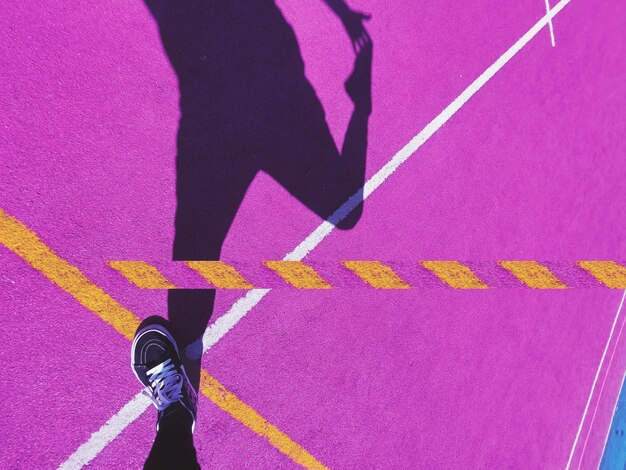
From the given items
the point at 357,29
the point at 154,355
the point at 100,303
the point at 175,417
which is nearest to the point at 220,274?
the point at 154,355

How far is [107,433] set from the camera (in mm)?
3102

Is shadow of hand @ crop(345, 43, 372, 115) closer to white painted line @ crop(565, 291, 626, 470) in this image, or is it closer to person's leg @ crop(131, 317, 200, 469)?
person's leg @ crop(131, 317, 200, 469)

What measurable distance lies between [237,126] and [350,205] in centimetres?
136

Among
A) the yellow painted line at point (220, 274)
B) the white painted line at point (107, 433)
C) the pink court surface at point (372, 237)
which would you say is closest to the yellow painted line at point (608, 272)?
the pink court surface at point (372, 237)

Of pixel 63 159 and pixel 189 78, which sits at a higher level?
pixel 189 78

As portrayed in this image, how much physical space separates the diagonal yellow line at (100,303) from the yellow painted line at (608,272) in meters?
3.69

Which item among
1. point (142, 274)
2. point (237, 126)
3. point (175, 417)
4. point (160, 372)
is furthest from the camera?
point (237, 126)

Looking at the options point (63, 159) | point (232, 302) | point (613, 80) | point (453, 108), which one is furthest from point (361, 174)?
point (613, 80)

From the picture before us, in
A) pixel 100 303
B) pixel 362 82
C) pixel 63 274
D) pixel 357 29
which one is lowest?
pixel 100 303

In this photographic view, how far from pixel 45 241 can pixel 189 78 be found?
1879 millimetres

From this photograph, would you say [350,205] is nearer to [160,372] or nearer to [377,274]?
[377,274]

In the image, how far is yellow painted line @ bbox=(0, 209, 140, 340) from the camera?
9.84 feet

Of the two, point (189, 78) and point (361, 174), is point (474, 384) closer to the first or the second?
point (361, 174)

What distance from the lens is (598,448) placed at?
495cm
